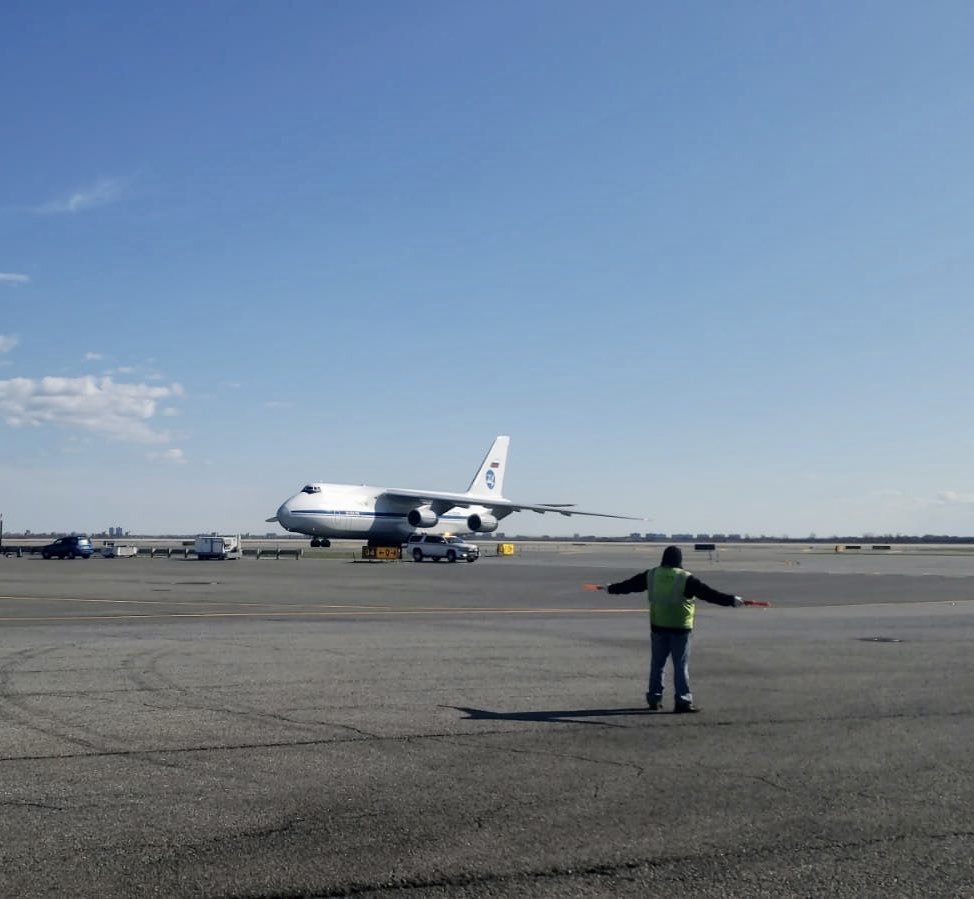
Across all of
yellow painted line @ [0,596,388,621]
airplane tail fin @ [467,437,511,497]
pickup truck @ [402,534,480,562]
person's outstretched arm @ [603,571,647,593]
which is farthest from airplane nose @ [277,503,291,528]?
person's outstretched arm @ [603,571,647,593]

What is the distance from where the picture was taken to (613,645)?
62.6ft

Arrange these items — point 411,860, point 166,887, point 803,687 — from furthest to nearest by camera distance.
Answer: point 803,687 → point 411,860 → point 166,887

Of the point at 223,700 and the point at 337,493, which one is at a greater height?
the point at 337,493

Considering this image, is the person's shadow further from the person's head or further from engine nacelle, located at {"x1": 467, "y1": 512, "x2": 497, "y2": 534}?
engine nacelle, located at {"x1": 467, "y1": 512, "x2": 497, "y2": 534}

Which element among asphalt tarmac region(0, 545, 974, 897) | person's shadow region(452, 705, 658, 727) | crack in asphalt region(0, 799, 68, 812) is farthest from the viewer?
person's shadow region(452, 705, 658, 727)

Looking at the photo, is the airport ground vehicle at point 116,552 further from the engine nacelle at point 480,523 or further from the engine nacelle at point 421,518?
the engine nacelle at point 480,523

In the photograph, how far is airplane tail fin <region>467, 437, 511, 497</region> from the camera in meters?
99.0

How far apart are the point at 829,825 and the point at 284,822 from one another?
154 inches

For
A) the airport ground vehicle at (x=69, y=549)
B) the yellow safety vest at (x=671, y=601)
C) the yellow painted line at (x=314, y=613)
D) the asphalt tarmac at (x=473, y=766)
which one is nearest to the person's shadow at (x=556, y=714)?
the asphalt tarmac at (x=473, y=766)

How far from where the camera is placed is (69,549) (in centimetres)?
6844

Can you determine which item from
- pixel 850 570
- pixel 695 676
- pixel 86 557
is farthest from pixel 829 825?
pixel 86 557

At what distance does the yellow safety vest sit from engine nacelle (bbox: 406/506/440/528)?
65847 mm

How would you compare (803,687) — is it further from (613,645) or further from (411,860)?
(411,860)

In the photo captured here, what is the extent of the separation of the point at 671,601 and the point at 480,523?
7129 cm
